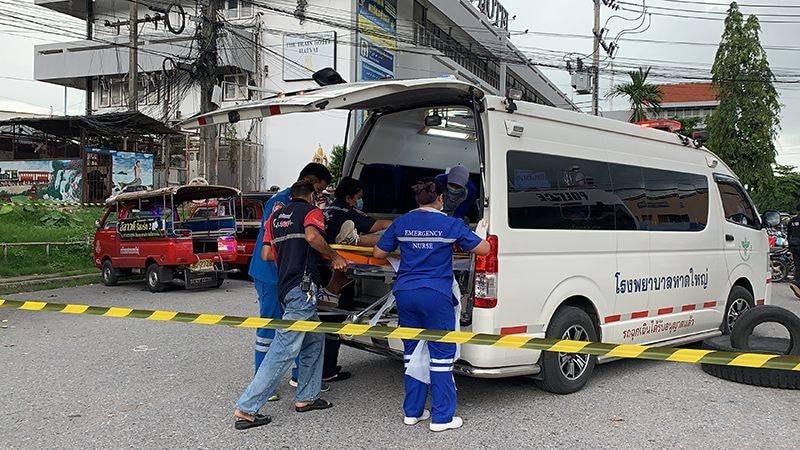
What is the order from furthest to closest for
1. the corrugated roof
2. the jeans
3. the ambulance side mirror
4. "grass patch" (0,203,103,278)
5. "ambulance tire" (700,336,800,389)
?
the corrugated roof, "grass patch" (0,203,103,278), the ambulance side mirror, "ambulance tire" (700,336,800,389), the jeans

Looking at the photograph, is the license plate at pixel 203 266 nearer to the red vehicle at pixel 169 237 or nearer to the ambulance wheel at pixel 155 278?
the red vehicle at pixel 169 237

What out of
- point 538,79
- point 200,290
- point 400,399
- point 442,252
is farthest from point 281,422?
point 538,79

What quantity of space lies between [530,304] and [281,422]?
2061 millimetres

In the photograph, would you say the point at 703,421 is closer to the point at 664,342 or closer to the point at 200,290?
the point at 664,342

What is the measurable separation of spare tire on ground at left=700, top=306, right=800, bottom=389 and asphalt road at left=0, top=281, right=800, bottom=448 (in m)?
0.09

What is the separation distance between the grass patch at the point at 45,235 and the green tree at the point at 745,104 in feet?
68.5

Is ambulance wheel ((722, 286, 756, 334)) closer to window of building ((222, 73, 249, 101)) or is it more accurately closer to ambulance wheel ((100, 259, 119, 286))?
ambulance wheel ((100, 259, 119, 286))

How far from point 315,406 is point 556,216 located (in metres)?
2.44

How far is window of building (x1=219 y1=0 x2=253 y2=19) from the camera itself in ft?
104

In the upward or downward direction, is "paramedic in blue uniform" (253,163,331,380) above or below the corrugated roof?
below

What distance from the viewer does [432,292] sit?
4773 mm

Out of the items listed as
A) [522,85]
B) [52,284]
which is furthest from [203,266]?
[522,85]

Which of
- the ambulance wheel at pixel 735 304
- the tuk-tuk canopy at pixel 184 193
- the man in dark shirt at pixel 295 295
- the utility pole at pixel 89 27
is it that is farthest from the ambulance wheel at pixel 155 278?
the utility pole at pixel 89 27

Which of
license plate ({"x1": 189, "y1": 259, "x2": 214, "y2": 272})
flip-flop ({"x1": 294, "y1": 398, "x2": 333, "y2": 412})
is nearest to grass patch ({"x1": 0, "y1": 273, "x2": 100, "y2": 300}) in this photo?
license plate ({"x1": 189, "y1": 259, "x2": 214, "y2": 272})
